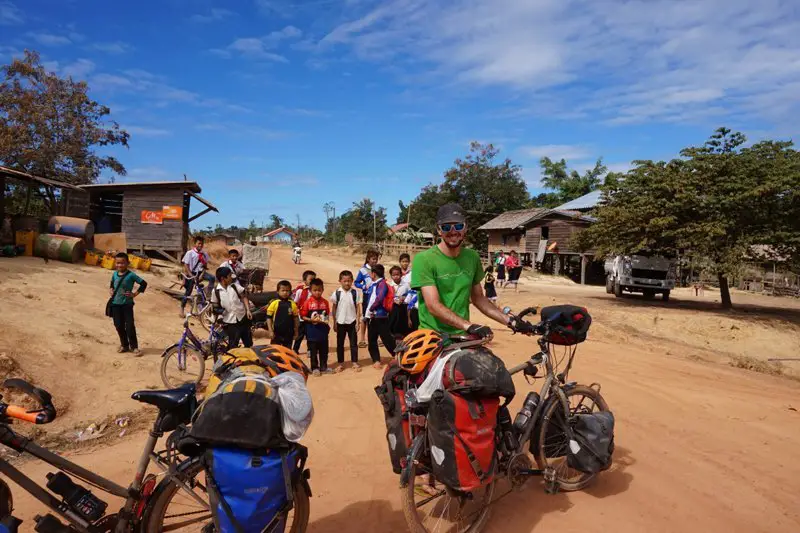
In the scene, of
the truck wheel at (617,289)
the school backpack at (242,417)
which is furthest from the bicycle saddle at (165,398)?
the truck wheel at (617,289)

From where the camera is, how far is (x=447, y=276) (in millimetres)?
3619

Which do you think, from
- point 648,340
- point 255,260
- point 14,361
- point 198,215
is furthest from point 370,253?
Result: point 198,215

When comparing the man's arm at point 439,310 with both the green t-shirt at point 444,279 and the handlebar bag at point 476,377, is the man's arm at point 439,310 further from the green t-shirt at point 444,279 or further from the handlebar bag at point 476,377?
the handlebar bag at point 476,377

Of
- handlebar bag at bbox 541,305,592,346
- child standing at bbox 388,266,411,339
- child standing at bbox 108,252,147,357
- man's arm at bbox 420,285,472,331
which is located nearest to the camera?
man's arm at bbox 420,285,472,331

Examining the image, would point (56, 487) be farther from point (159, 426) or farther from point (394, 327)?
point (394, 327)

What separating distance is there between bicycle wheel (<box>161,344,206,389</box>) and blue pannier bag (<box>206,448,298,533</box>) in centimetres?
512

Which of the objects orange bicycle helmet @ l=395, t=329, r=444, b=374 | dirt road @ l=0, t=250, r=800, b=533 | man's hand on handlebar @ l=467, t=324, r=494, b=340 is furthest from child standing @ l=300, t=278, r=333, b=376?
man's hand on handlebar @ l=467, t=324, r=494, b=340

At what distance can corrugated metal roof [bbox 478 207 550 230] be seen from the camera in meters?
36.7

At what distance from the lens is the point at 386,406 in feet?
11.2

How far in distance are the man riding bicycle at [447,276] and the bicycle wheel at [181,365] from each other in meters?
4.79

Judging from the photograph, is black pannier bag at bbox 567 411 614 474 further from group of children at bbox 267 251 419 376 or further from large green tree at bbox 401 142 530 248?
large green tree at bbox 401 142 530 248

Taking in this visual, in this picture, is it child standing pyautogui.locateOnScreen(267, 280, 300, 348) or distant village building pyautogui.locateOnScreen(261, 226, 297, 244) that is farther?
distant village building pyautogui.locateOnScreen(261, 226, 297, 244)

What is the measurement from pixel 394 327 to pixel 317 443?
12.6 ft

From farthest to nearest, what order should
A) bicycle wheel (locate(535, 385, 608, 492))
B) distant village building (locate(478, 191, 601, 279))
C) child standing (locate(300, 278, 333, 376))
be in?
distant village building (locate(478, 191, 601, 279)) < child standing (locate(300, 278, 333, 376)) < bicycle wheel (locate(535, 385, 608, 492))
